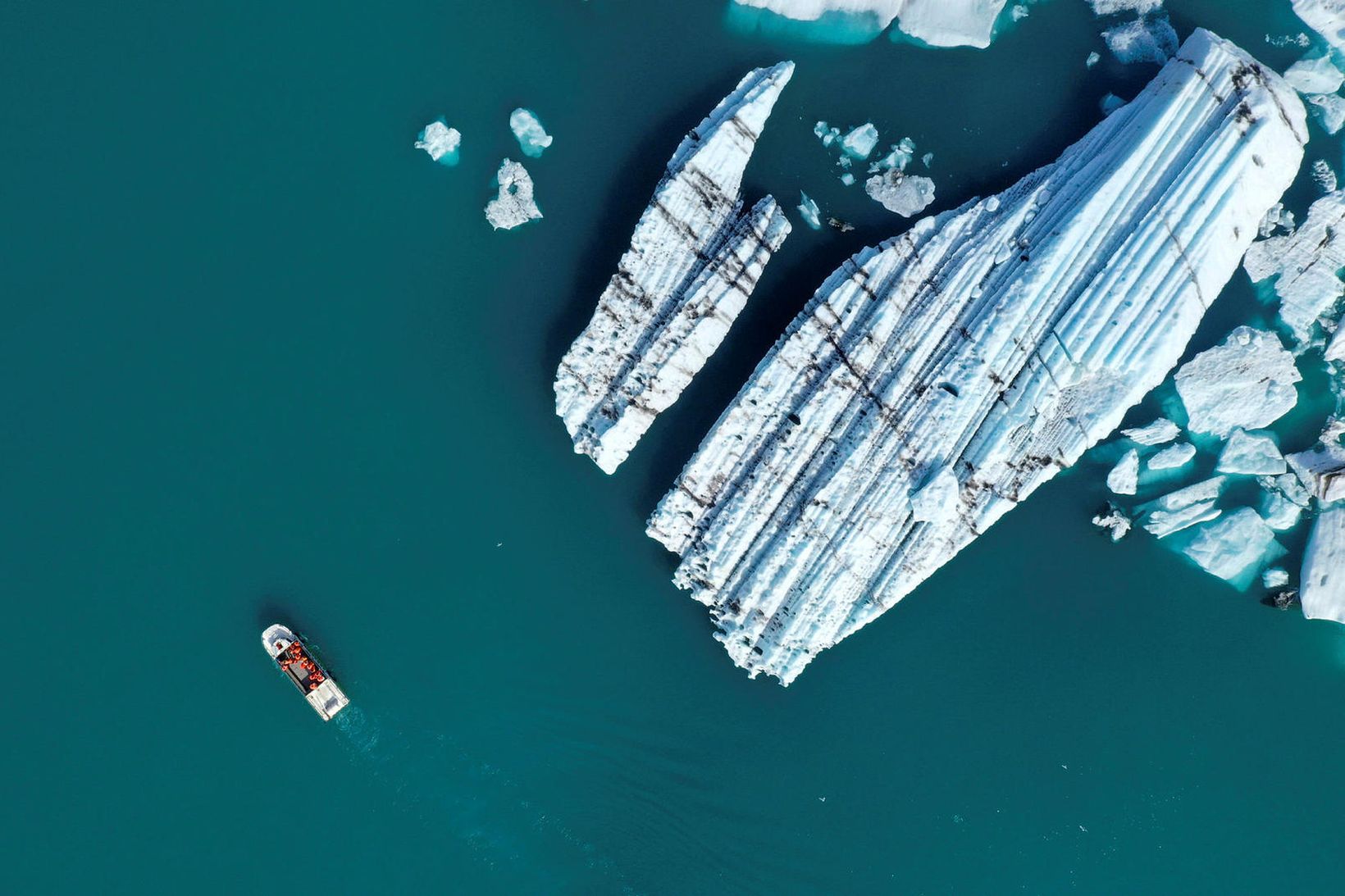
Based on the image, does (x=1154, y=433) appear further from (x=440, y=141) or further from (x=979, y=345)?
(x=440, y=141)

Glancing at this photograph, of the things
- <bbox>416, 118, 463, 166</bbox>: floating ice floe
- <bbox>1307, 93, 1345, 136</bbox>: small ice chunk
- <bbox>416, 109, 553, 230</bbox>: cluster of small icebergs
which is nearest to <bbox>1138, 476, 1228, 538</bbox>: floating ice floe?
<bbox>1307, 93, 1345, 136</bbox>: small ice chunk

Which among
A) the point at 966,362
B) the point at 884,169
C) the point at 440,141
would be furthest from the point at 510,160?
the point at 966,362

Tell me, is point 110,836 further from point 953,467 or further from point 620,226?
point 953,467

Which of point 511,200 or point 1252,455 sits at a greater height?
point 511,200

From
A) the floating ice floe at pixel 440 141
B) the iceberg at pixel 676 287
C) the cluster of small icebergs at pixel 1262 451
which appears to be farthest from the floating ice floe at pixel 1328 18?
the floating ice floe at pixel 440 141

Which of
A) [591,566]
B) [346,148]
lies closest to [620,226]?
[346,148]

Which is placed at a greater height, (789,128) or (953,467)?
(789,128)
